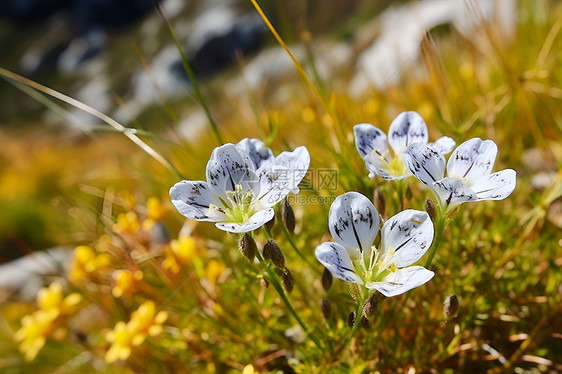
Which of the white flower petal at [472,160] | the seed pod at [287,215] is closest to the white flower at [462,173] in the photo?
the white flower petal at [472,160]

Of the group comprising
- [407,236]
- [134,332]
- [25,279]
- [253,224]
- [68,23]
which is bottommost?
[25,279]

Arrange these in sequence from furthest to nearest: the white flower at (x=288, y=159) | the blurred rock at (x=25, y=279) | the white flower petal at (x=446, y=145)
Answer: the blurred rock at (x=25, y=279), the white flower petal at (x=446, y=145), the white flower at (x=288, y=159)

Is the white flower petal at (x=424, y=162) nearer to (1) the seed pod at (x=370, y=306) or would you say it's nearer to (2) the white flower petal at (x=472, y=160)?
(2) the white flower petal at (x=472, y=160)

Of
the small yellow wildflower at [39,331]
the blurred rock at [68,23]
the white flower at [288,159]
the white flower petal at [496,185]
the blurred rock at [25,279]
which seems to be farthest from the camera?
the blurred rock at [68,23]

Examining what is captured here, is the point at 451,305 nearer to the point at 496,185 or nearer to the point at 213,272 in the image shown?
the point at 496,185

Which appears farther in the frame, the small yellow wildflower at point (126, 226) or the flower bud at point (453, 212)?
the small yellow wildflower at point (126, 226)

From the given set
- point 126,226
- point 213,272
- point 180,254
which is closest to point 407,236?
point 213,272
